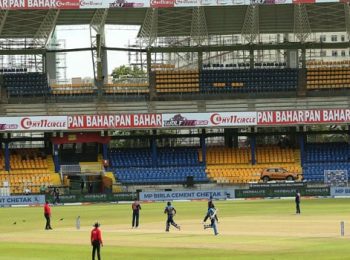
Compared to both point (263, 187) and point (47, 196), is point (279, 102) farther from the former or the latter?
point (47, 196)

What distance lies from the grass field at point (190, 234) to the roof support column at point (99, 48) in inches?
842

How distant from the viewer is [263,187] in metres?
79.1

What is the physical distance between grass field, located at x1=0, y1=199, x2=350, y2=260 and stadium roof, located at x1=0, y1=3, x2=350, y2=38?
22.0 meters

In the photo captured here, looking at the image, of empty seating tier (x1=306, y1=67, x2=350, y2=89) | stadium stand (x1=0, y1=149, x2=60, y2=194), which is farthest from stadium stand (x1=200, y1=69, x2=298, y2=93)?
stadium stand (x1=0, y1=149, x2=60, y2=194)

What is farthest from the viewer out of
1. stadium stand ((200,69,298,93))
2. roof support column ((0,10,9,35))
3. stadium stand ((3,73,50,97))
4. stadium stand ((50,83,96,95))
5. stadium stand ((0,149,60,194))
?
stadium stand ((200,69,298,93))

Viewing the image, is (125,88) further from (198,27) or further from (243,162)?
(243,162)

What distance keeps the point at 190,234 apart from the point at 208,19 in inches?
1787

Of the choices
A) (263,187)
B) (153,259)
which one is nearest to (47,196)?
(263,187)

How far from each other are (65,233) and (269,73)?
4670cm

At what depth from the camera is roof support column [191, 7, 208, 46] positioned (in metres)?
85.0

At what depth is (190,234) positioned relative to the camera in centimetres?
4562

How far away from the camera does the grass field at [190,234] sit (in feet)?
119

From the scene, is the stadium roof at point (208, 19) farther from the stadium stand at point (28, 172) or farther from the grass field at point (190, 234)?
the grass field at point (190, 234)

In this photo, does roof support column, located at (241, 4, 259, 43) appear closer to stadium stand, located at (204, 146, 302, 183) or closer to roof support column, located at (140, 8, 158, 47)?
roof support column, located at (140, 8, 158, 47)
